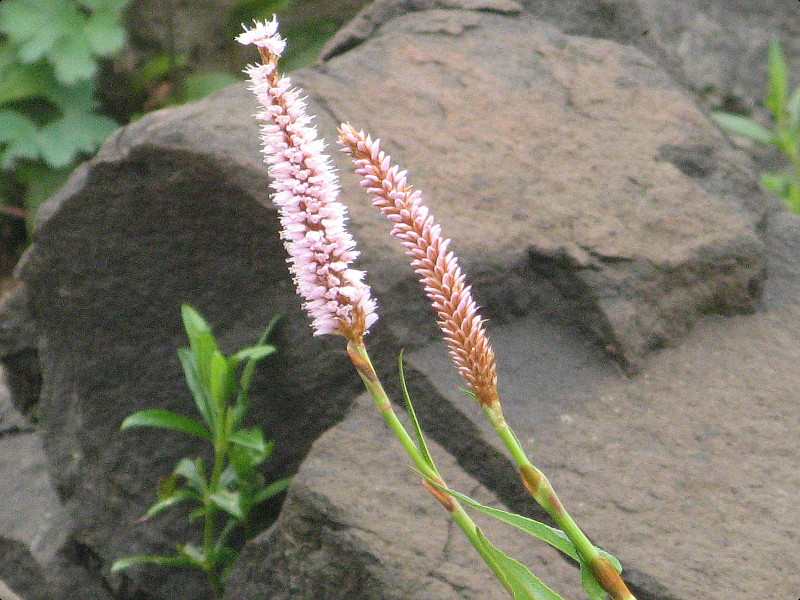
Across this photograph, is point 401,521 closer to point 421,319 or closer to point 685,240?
point 421,319

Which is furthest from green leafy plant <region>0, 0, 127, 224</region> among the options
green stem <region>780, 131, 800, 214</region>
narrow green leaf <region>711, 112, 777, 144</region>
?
green stem <region>780, 131, 800, 214</region>

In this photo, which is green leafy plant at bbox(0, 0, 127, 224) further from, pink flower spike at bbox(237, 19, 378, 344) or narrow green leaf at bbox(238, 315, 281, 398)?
pink flower spike at bbox(237, 19, 378, 344)

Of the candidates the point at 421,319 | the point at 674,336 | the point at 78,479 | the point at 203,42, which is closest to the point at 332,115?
the point at 421,319

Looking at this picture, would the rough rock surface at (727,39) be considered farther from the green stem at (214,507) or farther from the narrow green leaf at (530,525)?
the narrow green leaf at (530,525)

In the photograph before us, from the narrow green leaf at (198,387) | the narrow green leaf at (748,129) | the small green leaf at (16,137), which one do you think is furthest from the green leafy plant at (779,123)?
the small green leaf at (16,137)

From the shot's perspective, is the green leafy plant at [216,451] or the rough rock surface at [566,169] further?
the rough rock surface at [566,169]
